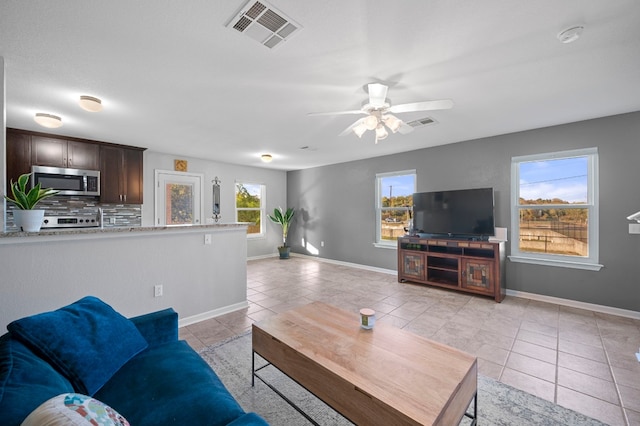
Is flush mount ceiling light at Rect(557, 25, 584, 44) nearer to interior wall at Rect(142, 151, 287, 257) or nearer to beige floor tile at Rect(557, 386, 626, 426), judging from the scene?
beige floor tile at Rect(557, 386, 626, 426)

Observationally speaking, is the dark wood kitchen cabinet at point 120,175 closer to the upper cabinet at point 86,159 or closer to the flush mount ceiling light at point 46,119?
the upper cabinet at point 86,159

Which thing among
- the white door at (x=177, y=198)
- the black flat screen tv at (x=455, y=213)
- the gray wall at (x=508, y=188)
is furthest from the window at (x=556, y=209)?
the white door at (x=177, y=198)

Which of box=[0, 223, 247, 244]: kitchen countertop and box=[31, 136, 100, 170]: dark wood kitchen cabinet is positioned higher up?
box=[31, 136, 100, 170]: dark wood kitchen cabinet

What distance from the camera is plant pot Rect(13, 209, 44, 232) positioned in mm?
2004

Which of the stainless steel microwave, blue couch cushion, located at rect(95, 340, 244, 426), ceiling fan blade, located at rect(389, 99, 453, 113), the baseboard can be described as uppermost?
ceiling fan blade, located at rect(389, 99, 453, 113)

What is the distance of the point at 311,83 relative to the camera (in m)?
2.51

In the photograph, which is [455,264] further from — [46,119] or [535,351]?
[46,119]

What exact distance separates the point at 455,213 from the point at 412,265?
1.14 metres

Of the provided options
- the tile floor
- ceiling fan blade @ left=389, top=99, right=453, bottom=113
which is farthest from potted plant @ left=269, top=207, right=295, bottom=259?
ceiling fan blade @ left=389, top=99, right=453, bottom=113

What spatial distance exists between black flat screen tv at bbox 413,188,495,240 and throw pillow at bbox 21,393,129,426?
4.53 metres

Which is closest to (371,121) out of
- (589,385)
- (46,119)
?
(589,385)

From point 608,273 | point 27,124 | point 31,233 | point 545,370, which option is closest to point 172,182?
point 27,124

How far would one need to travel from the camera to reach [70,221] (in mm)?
4387

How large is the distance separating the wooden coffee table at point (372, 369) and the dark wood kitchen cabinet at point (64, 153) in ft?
14.9
